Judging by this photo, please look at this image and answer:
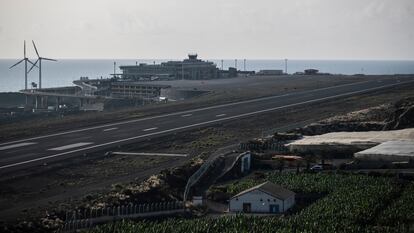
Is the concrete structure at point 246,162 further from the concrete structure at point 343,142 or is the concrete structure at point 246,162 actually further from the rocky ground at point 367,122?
the rocky ground at point 367,122

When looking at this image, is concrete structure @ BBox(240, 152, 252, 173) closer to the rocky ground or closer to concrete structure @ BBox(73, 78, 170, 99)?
the rocky ground

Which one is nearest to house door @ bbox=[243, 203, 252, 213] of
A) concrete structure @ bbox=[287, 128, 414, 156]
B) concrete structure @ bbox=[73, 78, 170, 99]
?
concrete structure @ bbox=[287, 128, 414, 156]

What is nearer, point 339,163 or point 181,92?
point 339,163

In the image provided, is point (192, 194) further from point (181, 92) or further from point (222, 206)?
point (181, 92)

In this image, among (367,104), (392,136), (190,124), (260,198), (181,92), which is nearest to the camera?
(260,198)

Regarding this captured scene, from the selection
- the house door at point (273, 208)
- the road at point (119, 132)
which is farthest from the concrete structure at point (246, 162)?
the road at point (119, 132)

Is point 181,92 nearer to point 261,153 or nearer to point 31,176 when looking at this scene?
point 261,153

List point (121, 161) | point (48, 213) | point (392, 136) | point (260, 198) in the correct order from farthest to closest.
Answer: point (392, 136) → point (121, 161) → point (260, 198) → point (48, 213)

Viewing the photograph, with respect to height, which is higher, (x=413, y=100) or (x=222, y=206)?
(x=413, y=100)

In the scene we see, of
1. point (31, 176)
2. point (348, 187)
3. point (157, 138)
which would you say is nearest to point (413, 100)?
point (157, 138)
